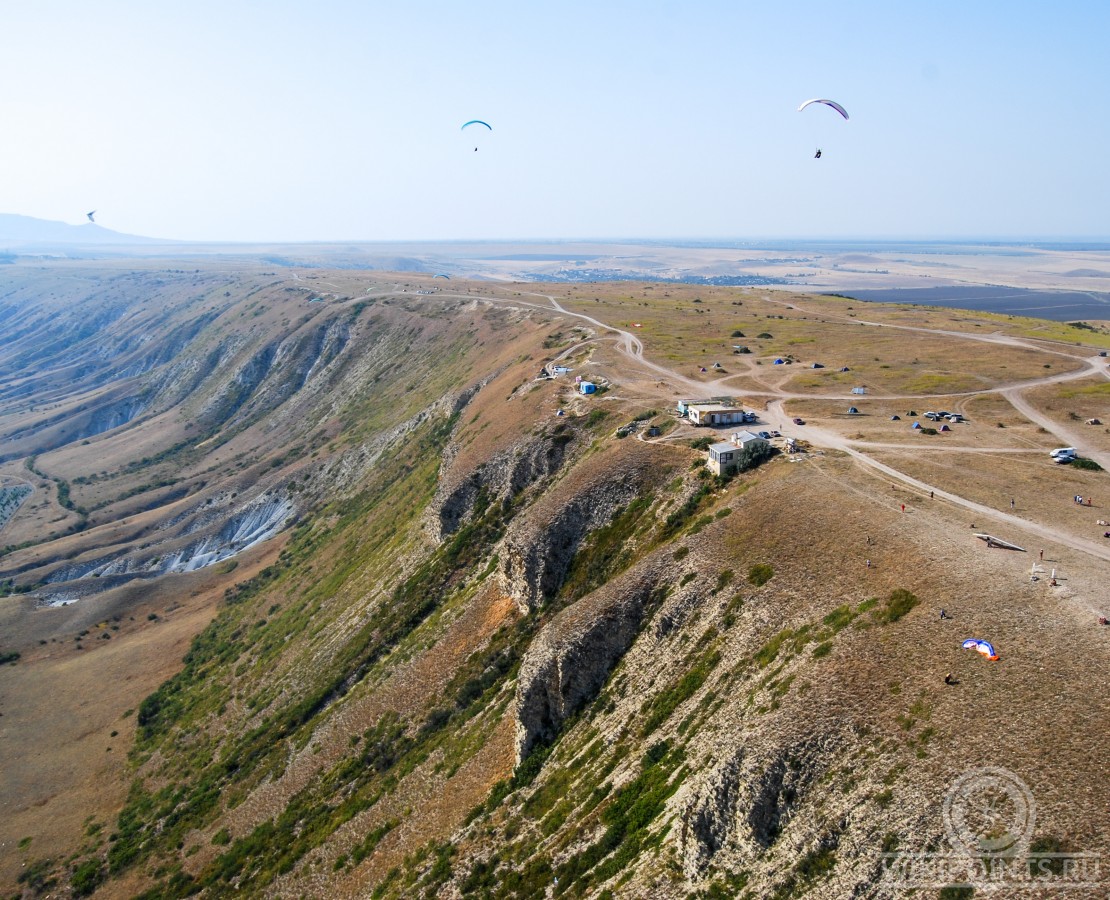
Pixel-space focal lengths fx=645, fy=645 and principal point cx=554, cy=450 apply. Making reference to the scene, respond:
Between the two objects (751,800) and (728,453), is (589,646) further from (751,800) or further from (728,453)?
(728,453)

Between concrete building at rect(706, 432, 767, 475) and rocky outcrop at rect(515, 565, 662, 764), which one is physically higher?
concrete building at rect(706, 432, 767, 475)

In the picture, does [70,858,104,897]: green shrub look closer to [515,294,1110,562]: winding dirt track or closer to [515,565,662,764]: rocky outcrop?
[515,565,662,764]: rocky outcrop

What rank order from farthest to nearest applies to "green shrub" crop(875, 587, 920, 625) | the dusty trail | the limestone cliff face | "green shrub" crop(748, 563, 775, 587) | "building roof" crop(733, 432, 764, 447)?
the limestone cliff face, "building roof" crop(733, 432, 764, 447), the dusty trail, "green shrub" crop(748, 563, 775, 587), "green shrub" crop(875, 587, 920, 625)

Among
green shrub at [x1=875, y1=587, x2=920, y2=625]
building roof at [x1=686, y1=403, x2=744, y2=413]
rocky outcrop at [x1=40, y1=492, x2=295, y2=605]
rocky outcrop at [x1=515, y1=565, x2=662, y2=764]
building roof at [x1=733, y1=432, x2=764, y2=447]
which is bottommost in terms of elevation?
rocky outcrop at [x1=40, y1=492, x2=295, y2=605]

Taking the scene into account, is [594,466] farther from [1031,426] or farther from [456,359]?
[456,359]

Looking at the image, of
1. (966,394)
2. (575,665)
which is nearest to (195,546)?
(575,665)

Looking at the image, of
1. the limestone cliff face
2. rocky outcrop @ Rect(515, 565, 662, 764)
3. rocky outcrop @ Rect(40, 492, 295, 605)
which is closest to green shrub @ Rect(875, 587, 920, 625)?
rocky outcrop @ Rect(515, 565, 662, 764)
